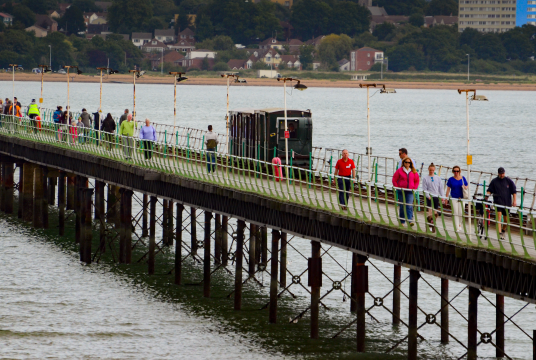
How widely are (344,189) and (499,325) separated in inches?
221

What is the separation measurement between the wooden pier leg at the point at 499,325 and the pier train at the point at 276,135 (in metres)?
11.9

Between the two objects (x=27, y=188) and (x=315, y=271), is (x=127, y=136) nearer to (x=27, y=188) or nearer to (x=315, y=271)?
(x=27, y=188)

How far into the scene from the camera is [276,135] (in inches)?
1623

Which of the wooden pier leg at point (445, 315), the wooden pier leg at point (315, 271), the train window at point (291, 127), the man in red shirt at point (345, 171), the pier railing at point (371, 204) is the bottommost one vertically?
the wooden pier leg at point (445, 315)

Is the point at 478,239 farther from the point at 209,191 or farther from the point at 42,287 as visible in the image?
the point at 42,287

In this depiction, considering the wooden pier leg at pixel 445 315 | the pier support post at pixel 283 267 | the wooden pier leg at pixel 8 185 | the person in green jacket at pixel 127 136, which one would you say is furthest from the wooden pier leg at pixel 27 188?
the wooden pier leg at pixel 445 315

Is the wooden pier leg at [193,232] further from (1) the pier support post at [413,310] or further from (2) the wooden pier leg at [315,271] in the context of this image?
(1) the pier support post at [413,310]

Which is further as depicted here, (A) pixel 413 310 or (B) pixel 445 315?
(B) pixel 445 315

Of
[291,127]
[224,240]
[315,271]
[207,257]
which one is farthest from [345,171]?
[224,240]

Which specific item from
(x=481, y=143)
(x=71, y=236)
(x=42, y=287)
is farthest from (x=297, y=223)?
(x=481, y=143)

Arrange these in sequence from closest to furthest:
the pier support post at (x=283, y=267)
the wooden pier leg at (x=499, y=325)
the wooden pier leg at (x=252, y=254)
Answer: the wooden pier leg at (x=499, y=325), the pier support post at (x=283, y=267), the wooden pier leg at (x=252, y=254)

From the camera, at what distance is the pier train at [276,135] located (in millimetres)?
41156

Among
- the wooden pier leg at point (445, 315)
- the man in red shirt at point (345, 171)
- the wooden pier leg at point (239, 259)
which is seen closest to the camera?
the man in red shirt at point (345, 171)

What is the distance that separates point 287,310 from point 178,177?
19.9ft
